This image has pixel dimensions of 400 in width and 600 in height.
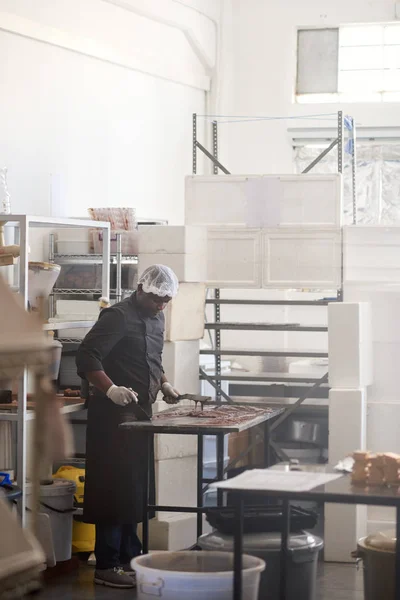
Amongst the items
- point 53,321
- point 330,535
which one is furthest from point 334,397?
point 53,321

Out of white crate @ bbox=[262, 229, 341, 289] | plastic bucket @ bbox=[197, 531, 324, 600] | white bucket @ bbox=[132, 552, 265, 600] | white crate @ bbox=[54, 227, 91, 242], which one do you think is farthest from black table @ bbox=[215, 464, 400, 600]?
white crate @ bbox=[54, 227, 91, 242]

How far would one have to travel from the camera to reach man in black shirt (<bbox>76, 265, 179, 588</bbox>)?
5.16 meters

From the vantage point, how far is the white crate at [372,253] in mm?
6258

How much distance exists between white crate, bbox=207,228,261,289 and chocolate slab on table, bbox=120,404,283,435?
0.97 meters

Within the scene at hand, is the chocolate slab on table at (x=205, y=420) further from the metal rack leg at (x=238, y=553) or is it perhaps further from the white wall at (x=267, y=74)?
the white wall at (x=267, y=74)

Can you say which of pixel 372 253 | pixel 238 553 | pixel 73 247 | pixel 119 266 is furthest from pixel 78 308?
pixel 238 553

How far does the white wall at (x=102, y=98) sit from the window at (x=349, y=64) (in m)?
0.91

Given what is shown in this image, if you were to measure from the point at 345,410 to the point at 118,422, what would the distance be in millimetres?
1405

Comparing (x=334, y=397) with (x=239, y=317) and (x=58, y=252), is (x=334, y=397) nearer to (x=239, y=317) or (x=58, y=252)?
(x=58, y=252)

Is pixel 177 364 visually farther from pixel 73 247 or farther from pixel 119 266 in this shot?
pixel 73 247

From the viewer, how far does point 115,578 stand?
17.0 ft

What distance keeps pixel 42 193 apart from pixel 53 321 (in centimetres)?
145

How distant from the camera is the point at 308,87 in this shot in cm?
944

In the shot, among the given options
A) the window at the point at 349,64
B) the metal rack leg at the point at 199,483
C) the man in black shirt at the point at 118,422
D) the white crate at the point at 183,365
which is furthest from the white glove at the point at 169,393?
the window at the point at 349,64
